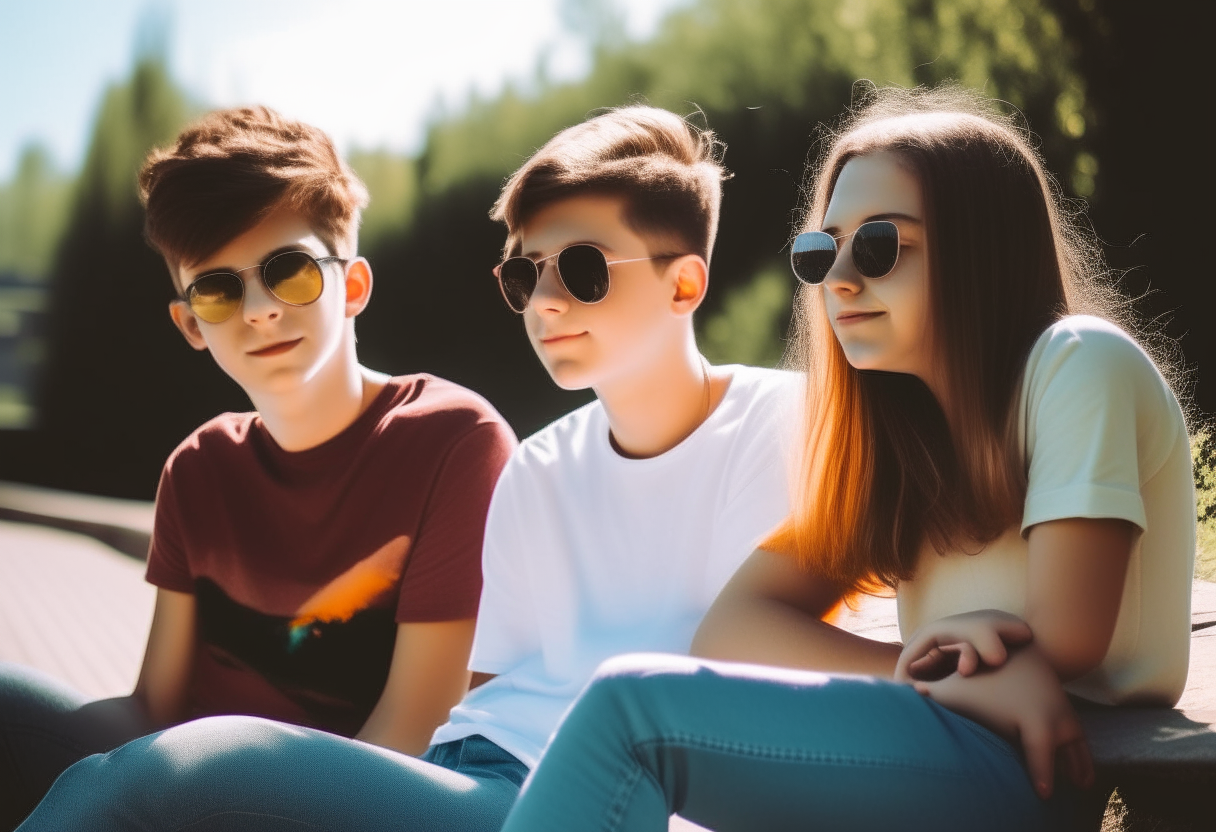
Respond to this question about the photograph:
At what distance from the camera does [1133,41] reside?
645 centimetres

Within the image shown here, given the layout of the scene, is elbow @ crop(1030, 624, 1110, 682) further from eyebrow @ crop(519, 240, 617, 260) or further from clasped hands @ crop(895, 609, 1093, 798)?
eyebrow @ crop(519, 240, 617, 260)

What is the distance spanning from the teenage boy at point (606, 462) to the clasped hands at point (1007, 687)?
1.84ft

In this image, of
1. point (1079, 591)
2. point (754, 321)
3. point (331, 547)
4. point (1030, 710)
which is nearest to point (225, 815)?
point (331, 547)

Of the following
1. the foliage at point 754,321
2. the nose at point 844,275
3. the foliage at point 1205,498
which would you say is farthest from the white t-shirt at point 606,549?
the foliage at point 754,321

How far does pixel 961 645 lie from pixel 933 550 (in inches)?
14.2

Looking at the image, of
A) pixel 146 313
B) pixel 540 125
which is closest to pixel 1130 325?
pixel 540 125

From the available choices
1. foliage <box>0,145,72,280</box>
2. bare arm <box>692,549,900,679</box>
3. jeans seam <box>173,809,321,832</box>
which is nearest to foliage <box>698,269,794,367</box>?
bare arm <box>692,549,900,679</box>

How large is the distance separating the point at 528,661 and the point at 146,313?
1258cm

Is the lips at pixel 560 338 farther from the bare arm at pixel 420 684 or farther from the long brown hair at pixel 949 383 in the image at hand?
the bare arm at pixel 420 684

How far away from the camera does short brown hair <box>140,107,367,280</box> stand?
286cm

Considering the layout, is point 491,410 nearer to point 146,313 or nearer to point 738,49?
point 738,49

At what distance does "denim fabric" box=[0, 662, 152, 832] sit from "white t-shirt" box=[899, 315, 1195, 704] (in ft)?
6.48

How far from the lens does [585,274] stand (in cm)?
244

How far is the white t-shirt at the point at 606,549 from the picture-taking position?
2.29 metres
